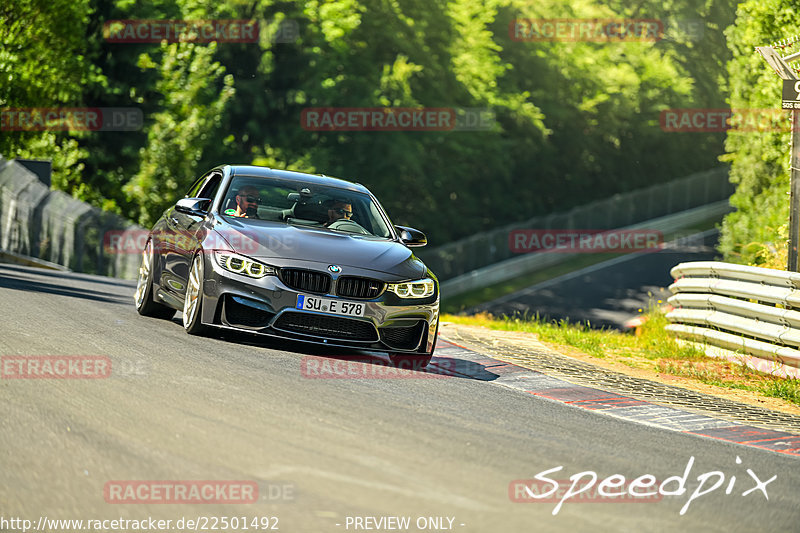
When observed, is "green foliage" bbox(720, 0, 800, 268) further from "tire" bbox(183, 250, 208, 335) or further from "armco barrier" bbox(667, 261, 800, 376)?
"tire" bbox(183, 250, 208, 335)

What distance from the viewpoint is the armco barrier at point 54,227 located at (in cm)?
2625

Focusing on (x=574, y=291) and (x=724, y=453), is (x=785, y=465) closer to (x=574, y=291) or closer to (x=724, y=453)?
(x=724, y=453)

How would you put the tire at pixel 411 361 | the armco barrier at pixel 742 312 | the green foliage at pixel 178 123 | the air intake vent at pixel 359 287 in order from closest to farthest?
the air intake vent at pixel 359 287 → the tire at pixel 411 361 → the armco barrier at pixel 742 312 → the green foliage at pixel 178 123

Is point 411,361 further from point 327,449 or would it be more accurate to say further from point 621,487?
point 621,487

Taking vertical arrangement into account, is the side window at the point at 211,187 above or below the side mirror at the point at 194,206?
above

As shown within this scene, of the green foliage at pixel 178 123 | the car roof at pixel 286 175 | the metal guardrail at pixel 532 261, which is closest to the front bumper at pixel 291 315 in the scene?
the car roof at pixel 286 175

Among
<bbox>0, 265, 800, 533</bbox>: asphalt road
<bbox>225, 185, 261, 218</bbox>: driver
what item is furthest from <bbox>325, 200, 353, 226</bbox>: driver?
<bbox>0, 265, 800, 533</bbox>: asphalt road

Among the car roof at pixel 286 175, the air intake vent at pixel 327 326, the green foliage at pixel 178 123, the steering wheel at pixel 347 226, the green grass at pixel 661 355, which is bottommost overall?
the green grass at pixel 661 355

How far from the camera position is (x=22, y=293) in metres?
14.0

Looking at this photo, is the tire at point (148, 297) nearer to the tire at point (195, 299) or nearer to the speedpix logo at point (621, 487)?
the tire at point (195, 299)

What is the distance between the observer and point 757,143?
27.6 metres

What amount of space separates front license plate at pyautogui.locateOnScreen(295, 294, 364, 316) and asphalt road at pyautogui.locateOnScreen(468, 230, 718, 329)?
1206 inches

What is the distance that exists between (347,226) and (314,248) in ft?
3.67

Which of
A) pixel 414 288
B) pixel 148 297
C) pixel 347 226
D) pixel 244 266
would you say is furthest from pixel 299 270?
pixel 148 297
